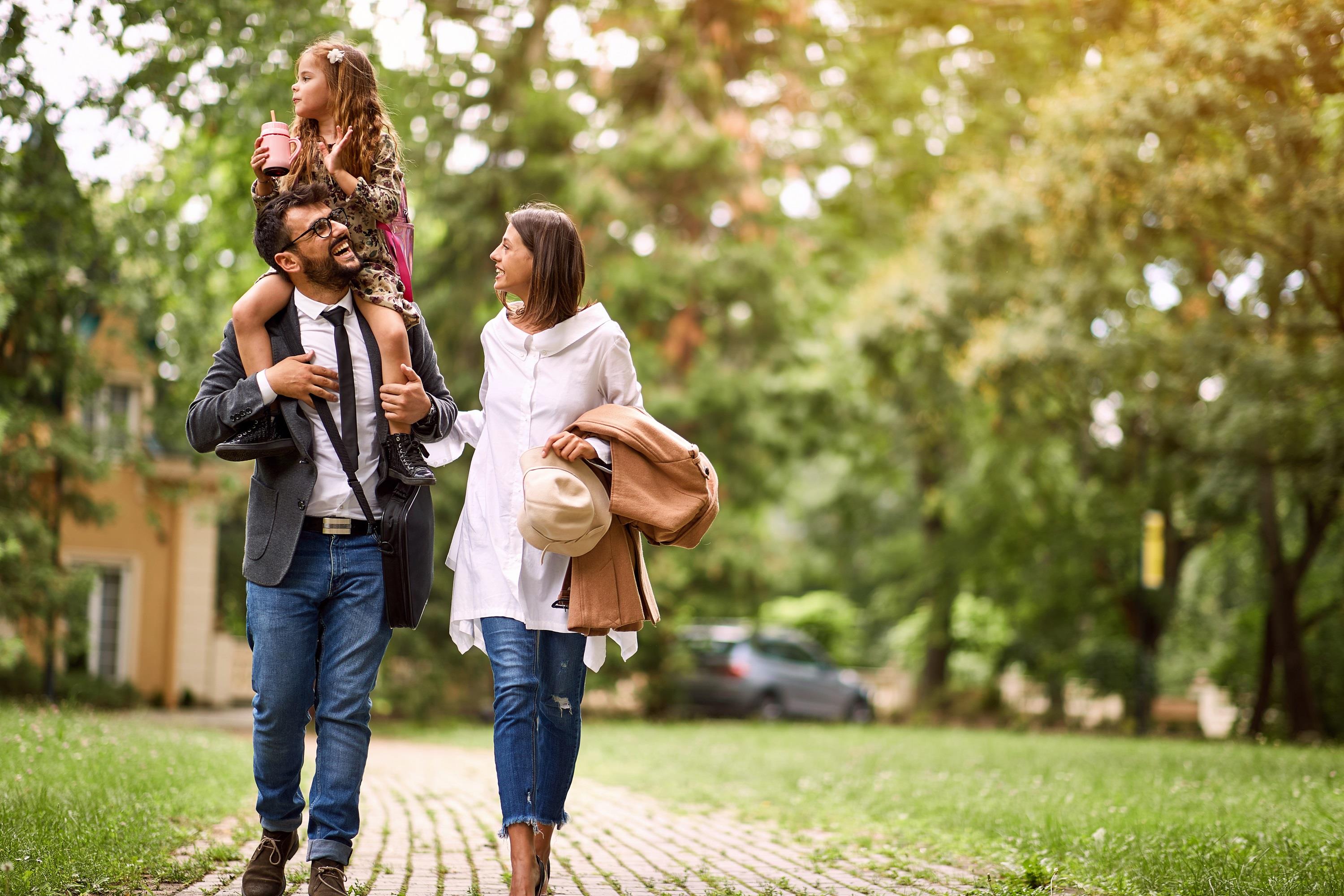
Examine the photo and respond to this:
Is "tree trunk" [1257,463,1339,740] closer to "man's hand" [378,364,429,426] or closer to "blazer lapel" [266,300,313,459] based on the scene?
"man's hand" [378,364,429,426]

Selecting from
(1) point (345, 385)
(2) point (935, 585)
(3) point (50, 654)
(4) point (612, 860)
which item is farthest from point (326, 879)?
(2) point (935, 585)

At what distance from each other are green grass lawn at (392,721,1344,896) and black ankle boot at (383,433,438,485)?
2657mm

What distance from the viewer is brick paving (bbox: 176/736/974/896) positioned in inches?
188

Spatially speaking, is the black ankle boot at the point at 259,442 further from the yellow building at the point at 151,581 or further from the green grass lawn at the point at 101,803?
the yellow building at the point at 151,581

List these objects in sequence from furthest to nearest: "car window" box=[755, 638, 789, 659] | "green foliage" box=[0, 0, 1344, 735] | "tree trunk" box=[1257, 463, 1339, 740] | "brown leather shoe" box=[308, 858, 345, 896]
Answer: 1. "car window" box=[755, 638, 789, 659]
2. "tree trunk" box=[1257, 463, 1339, 740]
3. "green foliage" box=[0, 0, 1344, 735]
4. "brown leather shoe" box=[308, 858, 345, 896]

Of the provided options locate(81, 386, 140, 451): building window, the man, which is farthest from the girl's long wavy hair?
locate(81, 386, 140, 451): building window

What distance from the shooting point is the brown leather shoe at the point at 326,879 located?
12.4ft

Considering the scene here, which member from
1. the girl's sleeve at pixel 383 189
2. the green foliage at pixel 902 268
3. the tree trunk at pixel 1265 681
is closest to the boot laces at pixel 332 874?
the girl's sleeve at pixel 383 189

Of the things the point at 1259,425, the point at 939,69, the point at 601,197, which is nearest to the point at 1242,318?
the point at 1259,425

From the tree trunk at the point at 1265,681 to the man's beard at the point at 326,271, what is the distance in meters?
16.4

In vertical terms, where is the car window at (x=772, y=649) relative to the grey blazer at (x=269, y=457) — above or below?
below

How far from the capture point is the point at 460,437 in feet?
14.9

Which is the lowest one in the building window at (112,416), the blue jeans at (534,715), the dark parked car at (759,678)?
the dark parked car at (759,678)

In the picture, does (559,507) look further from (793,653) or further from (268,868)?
(793,653)
